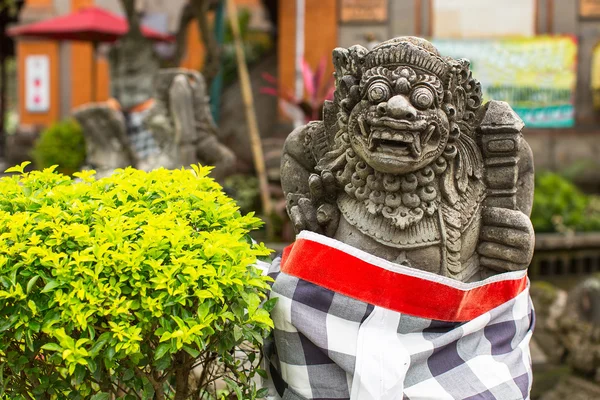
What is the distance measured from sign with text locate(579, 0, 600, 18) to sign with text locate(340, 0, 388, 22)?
2.72m

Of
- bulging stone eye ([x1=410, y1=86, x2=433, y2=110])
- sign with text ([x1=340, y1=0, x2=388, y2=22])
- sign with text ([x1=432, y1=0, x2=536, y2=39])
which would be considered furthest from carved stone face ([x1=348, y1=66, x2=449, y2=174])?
sign with text ([x1=432, y1=0, x2=536, y2=39])

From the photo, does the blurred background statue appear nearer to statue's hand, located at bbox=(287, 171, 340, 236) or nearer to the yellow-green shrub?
statue's hand, located at bbox=(287, 171, 340, 236)

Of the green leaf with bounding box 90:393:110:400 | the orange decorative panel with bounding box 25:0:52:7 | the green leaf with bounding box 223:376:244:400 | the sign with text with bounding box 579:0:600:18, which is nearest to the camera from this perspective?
the green leaf with bounding box 90:393:110:400

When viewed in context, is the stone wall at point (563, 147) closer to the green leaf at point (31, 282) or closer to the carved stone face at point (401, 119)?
the carved stone face at point (401, 119)

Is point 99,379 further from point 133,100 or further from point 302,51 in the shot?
point 302,51

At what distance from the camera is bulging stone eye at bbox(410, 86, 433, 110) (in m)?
2.20

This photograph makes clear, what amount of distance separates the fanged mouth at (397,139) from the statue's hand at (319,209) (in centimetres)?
25

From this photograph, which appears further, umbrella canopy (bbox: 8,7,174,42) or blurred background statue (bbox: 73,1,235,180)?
umbrella canopy (bbox: 8,7,174,42)

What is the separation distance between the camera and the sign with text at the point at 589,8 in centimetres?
979

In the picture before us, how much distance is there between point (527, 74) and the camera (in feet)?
32.7

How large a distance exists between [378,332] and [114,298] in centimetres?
80

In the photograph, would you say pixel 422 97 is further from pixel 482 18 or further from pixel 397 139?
pixel 482 18

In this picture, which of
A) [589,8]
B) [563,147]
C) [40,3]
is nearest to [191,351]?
[563,147]

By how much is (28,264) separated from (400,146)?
1.15 meters
